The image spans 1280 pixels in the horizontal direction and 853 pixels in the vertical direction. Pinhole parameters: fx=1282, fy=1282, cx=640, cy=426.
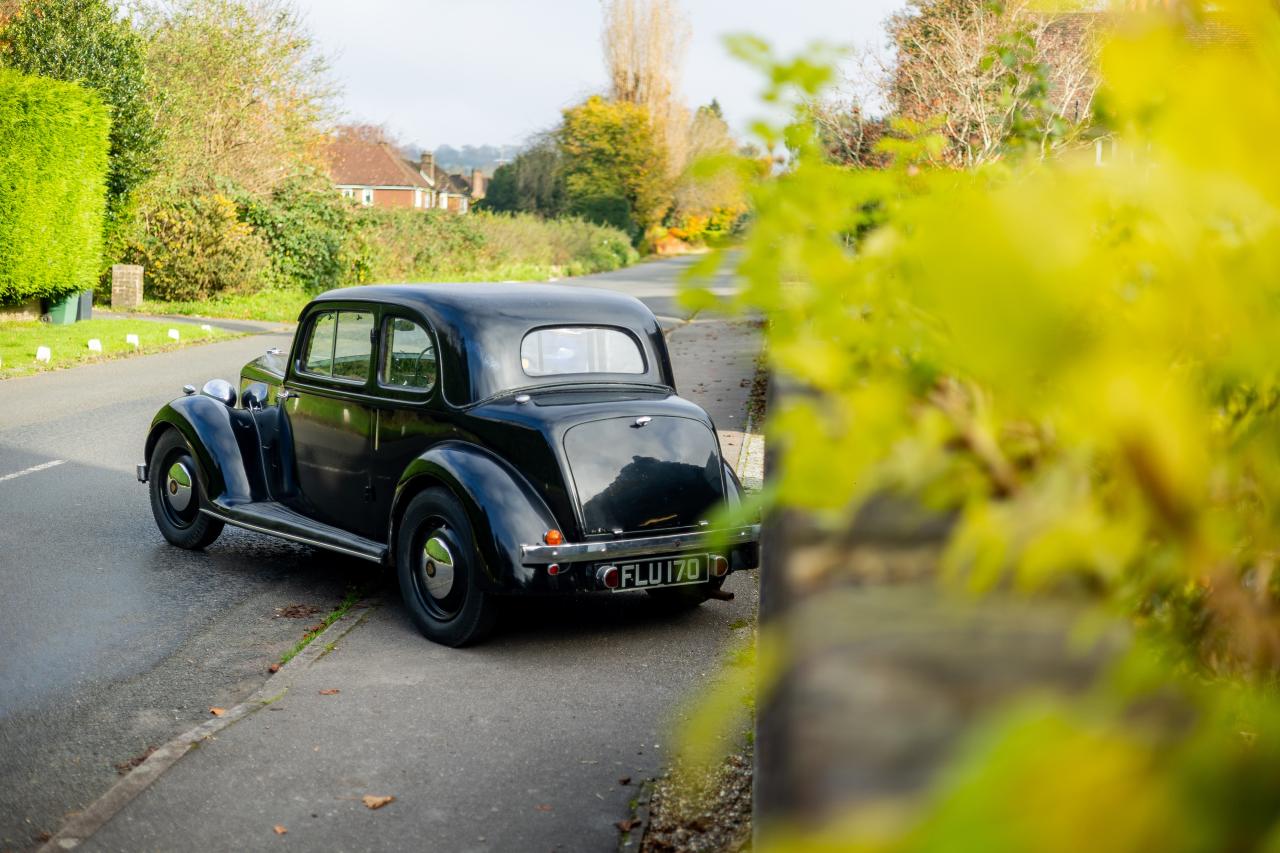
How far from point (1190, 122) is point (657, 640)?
5753 mm

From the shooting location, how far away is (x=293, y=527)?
7.35 m

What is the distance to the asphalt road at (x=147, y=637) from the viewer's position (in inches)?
201

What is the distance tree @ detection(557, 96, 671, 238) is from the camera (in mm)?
69312

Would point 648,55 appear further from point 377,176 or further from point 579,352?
point 579,352

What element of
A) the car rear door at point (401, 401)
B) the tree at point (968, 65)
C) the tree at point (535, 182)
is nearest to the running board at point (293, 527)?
the car rear door at point (401, 401)

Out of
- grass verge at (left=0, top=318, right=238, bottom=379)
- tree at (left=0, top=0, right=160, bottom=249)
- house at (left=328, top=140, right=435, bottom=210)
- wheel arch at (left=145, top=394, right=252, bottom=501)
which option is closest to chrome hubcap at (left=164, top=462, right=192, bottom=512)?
wheel arch at (left=145, top=394, right=252, bottom=501)

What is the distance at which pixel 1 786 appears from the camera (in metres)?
4.75

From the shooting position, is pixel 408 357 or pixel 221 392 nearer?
pixel 408 357

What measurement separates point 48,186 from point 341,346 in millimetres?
16802

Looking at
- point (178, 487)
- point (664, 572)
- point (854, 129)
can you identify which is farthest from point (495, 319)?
point (854, 129)

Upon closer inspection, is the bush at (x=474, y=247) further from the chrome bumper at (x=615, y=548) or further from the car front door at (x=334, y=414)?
the chrome bumper at (x=615, y=548)

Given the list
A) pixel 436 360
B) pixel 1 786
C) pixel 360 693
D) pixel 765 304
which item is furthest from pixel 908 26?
pixel 765 304

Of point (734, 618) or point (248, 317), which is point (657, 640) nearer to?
point (734, 618)

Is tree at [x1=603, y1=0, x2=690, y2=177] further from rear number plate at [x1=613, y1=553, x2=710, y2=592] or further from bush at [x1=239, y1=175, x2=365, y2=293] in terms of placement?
rear number plate at [x1=613, y1=553, x2=710, y2=592]
